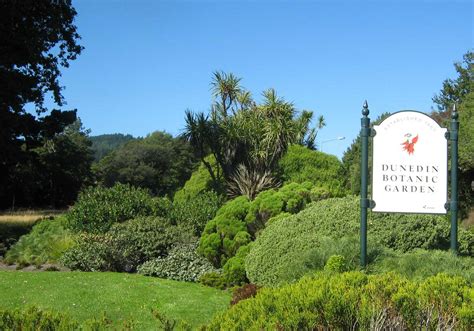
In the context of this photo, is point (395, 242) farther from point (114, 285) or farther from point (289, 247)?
point (114, 285)

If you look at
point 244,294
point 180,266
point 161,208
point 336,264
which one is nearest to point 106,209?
point 161,208

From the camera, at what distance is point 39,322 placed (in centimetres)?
418

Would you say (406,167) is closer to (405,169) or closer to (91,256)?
(405,169)

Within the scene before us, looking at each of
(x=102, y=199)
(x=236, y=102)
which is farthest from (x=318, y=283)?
(x=236, y=102)

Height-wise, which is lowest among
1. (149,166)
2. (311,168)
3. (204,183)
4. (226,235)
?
(226,235)

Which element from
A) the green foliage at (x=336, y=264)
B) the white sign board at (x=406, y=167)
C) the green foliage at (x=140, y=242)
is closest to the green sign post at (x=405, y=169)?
the white sign board at (x=406, y=167)

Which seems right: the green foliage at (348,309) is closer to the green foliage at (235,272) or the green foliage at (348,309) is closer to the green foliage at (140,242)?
the green foliage at (235,272)

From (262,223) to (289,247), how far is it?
367cm

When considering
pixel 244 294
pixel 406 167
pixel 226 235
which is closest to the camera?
pixel 406 167

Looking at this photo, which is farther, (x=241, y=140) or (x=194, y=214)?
(x=241, y=140)

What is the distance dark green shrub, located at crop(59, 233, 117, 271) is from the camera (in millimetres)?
14047

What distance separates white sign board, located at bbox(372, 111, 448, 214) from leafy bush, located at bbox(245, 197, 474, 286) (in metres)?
0.82

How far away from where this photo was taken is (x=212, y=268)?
1300 centimetres

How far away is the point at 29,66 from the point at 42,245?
38.6 feet
